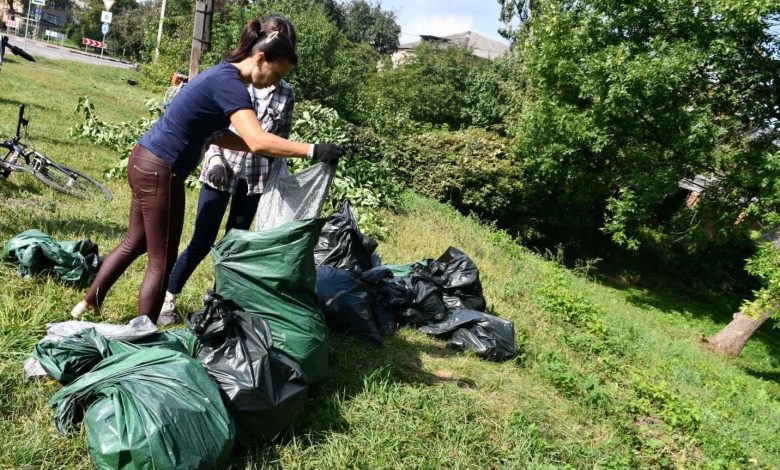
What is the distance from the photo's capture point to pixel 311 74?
721 inches

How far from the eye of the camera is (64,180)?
222 inches

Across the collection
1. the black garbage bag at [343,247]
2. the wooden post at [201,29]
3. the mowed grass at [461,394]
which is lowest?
the mowed grass at [461,394]

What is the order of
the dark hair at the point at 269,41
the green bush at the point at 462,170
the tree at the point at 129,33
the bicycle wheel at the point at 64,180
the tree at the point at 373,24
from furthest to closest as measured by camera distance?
the tree at the point at 373,24
the tree at the point at 129,33
the green bush at the point at 462,170
the bicycle wheel at the point at 64,180
the dark hair at the point at 269,41

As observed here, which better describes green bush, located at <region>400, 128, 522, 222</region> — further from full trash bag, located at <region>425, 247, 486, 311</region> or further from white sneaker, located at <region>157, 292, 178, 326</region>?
white sneaker, located at <region>157, 292, 178, 326</region>

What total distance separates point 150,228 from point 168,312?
761mm

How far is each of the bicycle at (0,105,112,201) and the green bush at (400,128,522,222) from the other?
8442 mm

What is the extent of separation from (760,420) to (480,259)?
11.7 ft

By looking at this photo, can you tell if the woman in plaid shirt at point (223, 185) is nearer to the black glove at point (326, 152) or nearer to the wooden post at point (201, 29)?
the black glove at point (326, 152)

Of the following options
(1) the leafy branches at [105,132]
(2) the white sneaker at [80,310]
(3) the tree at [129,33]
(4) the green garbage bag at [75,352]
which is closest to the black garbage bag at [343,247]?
(2) the white sneaker at [80,310]

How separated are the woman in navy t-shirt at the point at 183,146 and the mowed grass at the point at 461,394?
1.60 feet

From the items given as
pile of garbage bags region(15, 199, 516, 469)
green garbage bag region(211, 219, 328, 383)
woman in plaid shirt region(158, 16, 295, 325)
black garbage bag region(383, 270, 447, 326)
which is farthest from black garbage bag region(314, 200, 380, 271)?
green garbage bag region(211, 219, 328, 383)

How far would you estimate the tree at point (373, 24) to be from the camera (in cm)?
6322

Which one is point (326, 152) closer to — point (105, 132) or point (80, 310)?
point (80, 310)

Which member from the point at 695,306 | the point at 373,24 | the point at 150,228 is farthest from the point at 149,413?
the point at 373,24
